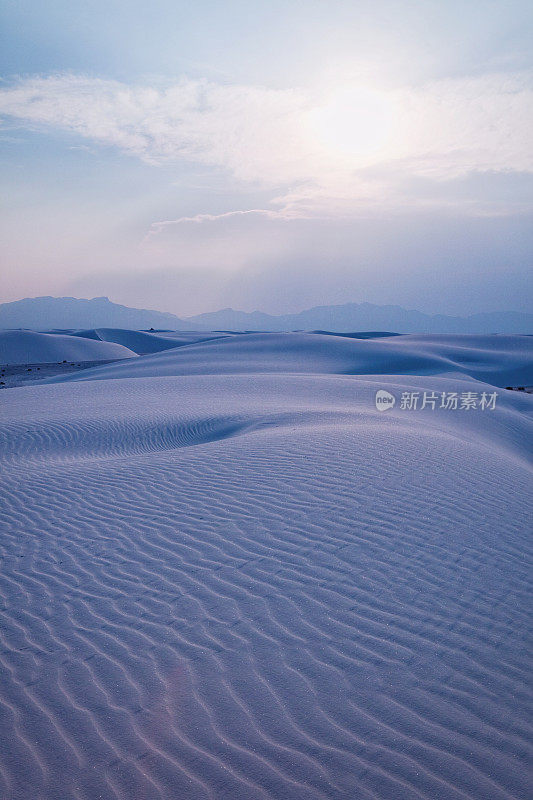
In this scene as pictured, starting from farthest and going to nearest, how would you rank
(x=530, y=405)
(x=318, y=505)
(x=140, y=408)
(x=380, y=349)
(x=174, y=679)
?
(x=380, y=349)
(x=530, y=405)
(x=140, y=408)
(x=318, y=505)
(x=174, y=679)

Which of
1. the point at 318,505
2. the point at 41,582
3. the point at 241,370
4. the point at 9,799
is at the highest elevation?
the point at 241,370

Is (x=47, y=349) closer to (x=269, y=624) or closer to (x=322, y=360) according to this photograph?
(x=322, y=360)

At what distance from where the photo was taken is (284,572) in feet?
15.2

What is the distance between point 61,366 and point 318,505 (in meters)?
36.2

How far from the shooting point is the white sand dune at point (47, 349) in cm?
4494

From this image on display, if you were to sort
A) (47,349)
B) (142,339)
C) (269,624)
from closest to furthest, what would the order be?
(269,624)
(47,349)
(142,339)

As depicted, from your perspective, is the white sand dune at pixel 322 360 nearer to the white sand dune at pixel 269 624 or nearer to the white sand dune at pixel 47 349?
the white sand dune at pixel 269 624

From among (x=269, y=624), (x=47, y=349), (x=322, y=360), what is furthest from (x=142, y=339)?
(x=269, y=624)

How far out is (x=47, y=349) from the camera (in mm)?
46625

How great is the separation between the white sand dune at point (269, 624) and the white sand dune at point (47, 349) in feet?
128

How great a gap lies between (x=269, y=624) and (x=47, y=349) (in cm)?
4703

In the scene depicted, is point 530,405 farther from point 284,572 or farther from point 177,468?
point 284,572

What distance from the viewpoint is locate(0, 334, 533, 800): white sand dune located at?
9.44 feet

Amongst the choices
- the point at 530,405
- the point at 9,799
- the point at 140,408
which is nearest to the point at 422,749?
the point at 9,799
